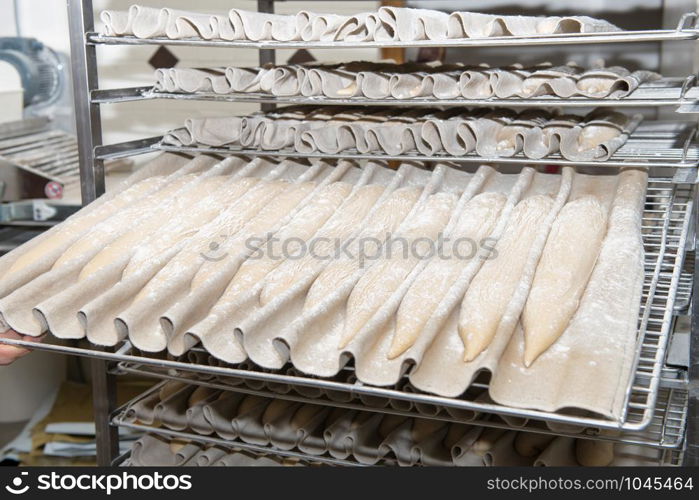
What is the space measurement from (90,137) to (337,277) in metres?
0.71

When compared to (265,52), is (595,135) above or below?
below

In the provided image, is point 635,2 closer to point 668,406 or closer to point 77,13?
point 668,406

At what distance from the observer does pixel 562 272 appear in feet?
4.11

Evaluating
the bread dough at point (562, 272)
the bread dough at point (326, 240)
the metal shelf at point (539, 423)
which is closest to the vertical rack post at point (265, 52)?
the bread dough at point (326, 240)

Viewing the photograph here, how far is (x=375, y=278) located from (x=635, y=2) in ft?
5.07

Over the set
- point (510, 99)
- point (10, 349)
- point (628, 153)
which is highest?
point (510, 99)

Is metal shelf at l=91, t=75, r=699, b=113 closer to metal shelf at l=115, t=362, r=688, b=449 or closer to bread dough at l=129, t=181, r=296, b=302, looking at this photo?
bread dough at l=129, t=181, r=296, b=302

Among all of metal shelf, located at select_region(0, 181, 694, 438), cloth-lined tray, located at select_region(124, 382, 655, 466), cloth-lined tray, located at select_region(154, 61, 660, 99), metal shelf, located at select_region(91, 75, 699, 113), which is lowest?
cloth-lined tray, located at select_region(124, 382, 655, 466)

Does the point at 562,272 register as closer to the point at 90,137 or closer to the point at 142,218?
the point at 142,218

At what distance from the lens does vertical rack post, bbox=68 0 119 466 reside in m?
1.62

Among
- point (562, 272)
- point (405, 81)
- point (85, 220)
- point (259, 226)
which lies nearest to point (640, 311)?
point (562, 272)

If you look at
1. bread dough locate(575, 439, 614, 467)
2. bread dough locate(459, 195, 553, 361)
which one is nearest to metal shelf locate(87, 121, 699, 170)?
bread dough locate(459, 195, 553, 361)

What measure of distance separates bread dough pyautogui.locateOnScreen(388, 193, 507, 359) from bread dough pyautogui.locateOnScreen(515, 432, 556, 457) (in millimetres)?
379

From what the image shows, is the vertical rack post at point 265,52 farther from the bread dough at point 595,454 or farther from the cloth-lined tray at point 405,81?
the bread dough at point 595,454
